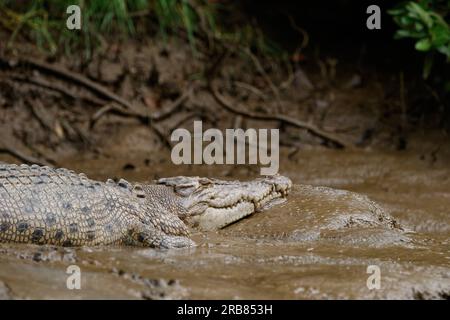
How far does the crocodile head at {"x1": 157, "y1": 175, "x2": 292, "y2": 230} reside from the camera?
581cm

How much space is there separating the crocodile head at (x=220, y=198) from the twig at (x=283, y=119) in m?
2.72

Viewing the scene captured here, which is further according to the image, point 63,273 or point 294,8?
point 294,8

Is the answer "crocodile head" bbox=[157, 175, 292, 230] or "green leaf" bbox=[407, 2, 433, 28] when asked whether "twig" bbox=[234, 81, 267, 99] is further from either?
"crocodile head" bbox=[157, 175, 292, 230]

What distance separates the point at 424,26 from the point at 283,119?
1.82 m

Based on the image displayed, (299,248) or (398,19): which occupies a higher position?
(398,19)

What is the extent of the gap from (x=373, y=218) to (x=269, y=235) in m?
0.77

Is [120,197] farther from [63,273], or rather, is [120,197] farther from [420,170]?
[420,170]

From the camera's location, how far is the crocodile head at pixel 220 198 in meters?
5.81

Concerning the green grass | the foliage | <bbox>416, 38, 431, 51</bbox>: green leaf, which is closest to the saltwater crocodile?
<bbox>416, 38, 431, 51</bbox>: green leaf

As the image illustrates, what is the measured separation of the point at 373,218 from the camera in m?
5.77

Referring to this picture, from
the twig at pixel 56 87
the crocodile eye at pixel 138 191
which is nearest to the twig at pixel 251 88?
the twig at pixel 56 87

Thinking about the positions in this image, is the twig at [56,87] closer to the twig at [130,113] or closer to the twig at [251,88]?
the twig at [130,113]

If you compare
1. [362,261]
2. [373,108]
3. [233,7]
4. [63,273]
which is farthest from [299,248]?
[233,7]

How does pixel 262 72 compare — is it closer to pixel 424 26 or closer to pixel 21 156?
pixel 424 26
